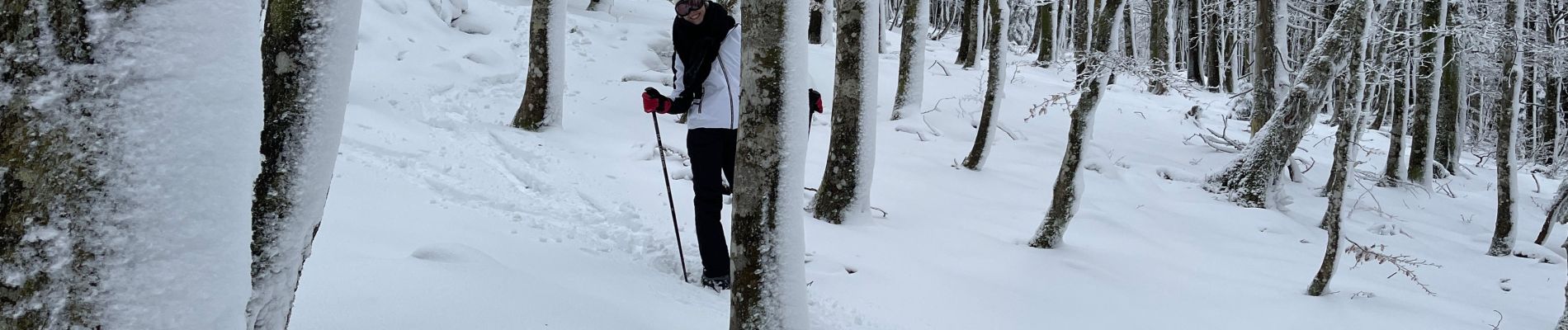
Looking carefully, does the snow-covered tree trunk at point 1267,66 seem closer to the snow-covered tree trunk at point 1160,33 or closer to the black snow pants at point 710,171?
the snow-covered tree trunk at point 1160,33

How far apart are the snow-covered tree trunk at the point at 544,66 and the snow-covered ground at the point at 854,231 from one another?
239 mm

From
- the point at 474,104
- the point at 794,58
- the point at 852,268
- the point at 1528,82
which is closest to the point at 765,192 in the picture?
the point at 794,58

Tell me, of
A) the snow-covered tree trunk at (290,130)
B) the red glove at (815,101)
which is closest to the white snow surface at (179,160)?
the snow-covered tree trunk at (290,130)

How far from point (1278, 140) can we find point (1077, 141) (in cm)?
473

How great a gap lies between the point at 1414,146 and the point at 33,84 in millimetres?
14721

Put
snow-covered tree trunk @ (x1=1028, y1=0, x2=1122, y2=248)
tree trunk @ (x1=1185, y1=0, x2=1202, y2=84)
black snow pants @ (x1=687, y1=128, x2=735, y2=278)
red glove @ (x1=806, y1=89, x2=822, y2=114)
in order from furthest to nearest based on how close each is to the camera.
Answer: tree trunk @ (x1=1185, y1=0, x2=1202, y2=84)
snow-covered tree trunk @ (x1=1028, y1=0, x2=1122, y2=248)
red glove @ (x1=806, y1=89, x2=822, y2=114)
black snow pants @ (x1=687, y1=128, x2=735, y2=278)

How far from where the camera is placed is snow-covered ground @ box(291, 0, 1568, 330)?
3.88 meters

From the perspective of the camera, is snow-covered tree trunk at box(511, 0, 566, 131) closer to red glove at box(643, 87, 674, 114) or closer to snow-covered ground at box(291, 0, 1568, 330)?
snow-covered ground at box(291, 0, 1568, 330)

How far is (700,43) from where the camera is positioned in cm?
414

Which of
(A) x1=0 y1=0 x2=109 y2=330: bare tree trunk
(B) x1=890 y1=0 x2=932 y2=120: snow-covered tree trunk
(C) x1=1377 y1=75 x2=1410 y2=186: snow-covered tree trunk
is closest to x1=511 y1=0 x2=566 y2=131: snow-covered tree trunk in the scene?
(B) x1=890 y1=0 x2=932 y2=120: snow-covered tree trunk

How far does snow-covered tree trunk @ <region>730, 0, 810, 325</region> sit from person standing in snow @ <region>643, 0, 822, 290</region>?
83 centimetres

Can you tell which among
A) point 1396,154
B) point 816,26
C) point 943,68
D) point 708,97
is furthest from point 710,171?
point 816,26

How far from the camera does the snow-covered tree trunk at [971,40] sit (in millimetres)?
16406

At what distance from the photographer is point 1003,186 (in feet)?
28.0
